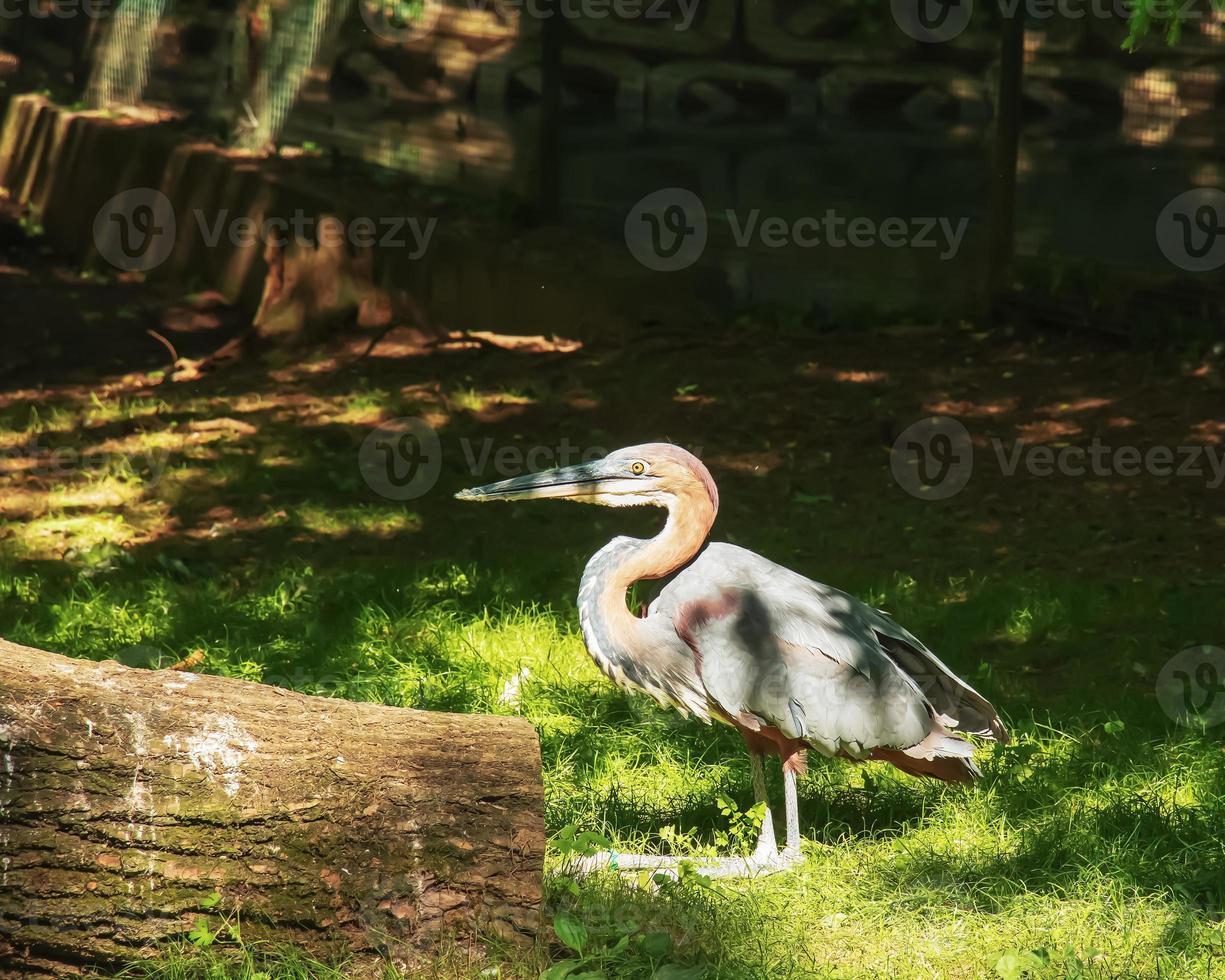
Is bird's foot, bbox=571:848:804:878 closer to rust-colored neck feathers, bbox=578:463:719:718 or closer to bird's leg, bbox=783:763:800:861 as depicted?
bird's leg, bbox=783:763:800:861

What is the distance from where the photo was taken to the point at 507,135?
14.7 meters

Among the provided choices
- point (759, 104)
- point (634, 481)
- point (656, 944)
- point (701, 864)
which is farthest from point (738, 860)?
point (759, 104)

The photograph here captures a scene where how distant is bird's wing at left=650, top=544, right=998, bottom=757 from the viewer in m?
4.54

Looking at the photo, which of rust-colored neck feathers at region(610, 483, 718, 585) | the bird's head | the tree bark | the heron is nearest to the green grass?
the tree bark

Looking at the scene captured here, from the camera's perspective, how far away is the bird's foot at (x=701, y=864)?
4281 mm

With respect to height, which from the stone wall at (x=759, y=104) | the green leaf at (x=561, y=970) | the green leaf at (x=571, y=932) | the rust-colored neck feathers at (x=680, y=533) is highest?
the stone wall at (x=759, y=104)

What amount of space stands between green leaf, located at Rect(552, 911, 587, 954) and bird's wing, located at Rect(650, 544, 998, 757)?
1097 mm

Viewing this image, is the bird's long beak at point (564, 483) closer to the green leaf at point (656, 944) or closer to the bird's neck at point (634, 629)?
the bird's neck at point (634, 629)

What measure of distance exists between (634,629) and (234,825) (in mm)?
1574

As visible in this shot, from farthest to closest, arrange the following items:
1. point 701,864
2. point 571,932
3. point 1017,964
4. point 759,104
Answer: point 759,104
point 701,864
point 1017,964
point 571,932

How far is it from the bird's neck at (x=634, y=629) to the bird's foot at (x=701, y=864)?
0.51 metres

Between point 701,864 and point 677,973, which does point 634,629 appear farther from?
point 677,973

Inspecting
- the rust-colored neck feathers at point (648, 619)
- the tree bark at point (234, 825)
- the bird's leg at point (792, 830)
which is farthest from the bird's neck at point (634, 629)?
the tree bark at point (234, 825)

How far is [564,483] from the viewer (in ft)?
16.1
